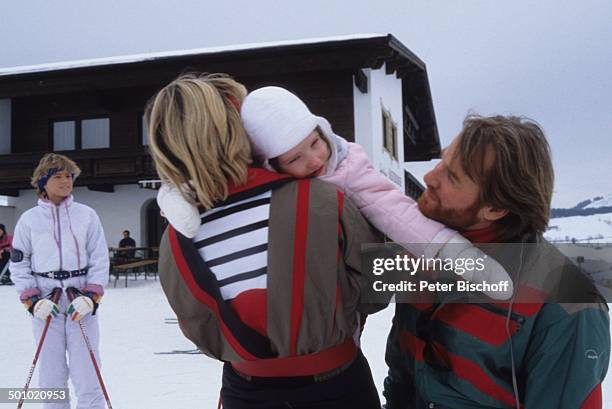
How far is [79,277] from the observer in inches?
151

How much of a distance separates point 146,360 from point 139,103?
12.5 m

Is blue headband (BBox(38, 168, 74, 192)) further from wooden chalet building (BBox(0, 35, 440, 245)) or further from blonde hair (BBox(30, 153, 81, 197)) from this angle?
wooden chalet building (BBox(0, 35, 440, 245))

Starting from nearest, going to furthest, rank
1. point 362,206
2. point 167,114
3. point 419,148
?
point 167,114, point 362,206, point 419,148

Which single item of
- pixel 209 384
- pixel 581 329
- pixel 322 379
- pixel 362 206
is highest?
pixel 362 206

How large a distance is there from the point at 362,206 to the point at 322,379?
46cm

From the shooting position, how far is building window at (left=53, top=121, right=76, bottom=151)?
1788 centimetres

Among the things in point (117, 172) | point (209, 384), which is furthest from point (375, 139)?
point (209, 384)

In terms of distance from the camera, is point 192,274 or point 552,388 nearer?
point 552,388

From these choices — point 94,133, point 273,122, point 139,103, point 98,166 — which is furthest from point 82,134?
point 273,122

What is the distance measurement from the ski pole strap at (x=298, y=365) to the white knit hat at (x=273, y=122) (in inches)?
20.0

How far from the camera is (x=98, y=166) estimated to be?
16.4 meters

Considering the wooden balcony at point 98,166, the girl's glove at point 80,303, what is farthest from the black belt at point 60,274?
the wooden balcony at point 98,166

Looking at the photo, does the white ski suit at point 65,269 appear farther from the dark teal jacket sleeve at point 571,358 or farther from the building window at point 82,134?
the building window at point 82,134

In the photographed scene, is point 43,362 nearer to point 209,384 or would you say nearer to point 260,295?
point 209,384
